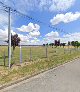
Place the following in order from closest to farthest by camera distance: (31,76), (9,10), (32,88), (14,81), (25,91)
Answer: (25,91)
(32,88)
(14,81)
(31,76)
(9,10)

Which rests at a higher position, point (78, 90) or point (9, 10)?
point (9, 10)

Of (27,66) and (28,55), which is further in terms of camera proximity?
(28,55)

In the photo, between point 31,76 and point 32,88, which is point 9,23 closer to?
point 31,76

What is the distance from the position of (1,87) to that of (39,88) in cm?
152

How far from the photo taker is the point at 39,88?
32.2ft

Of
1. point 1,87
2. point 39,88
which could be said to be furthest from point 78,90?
Answer: point 1,87

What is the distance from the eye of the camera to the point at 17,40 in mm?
36281

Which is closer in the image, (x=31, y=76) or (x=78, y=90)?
(x=78, y=90)

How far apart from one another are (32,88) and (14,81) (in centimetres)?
170

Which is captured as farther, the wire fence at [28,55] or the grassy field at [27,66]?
the wire fence at [28,55]

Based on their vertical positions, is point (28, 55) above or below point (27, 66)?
below

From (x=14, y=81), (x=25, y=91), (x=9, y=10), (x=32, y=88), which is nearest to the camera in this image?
(x=25, y=91)

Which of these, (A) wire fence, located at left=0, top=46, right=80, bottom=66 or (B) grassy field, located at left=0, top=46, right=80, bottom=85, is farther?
(A) wire fence, located at left=0, top=46, right=80, bottom=66

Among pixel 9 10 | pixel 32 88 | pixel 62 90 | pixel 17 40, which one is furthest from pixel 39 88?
pixel 17 40
